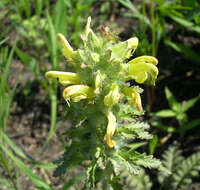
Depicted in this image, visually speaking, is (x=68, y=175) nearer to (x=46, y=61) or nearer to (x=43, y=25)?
(x=46, y=61)

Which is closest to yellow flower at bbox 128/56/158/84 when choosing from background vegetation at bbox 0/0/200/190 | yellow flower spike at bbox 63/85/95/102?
yellow flower spike at bbox 63/85/95/102

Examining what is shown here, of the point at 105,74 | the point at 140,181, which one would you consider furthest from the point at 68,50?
the point at 140,181

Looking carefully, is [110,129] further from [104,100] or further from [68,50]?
[68,50]

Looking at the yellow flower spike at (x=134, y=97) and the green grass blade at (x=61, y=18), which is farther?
the green grass blade at (x=61, y=18)

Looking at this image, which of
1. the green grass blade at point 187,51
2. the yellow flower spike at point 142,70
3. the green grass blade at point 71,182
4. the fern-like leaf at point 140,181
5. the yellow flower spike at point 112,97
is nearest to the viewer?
the yellow flower spike at point 112,97

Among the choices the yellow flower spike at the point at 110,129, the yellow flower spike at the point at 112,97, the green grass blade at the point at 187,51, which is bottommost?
the green grass blade at the point at 187,51

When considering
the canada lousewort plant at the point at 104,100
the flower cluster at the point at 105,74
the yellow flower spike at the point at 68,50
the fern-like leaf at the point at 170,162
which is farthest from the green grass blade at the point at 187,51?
the yellow flower spike at the point at 68,50

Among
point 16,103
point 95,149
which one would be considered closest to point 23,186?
Answer: point 16,103

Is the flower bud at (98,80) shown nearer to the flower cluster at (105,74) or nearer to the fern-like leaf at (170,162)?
the flower cluster at (105,74)
